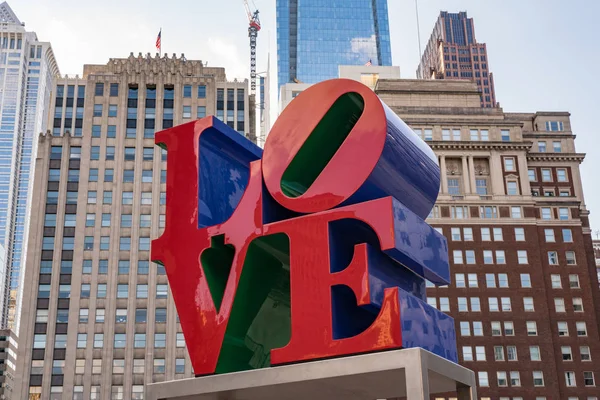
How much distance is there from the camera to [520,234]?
102 m

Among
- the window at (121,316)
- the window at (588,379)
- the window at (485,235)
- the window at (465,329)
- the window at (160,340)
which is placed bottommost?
the window at (588,379)

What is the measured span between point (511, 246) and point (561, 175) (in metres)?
16.1

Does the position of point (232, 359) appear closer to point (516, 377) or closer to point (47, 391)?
point (47, 391)

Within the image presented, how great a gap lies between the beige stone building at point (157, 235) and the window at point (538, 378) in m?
0.13

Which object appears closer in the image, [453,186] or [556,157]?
[453,186]

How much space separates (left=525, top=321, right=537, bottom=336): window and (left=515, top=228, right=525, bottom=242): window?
34.1 ft

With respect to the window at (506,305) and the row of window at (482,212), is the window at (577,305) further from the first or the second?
the row of window at (482,212)

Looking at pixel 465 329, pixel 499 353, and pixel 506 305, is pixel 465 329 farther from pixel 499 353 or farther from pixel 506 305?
pixel 506 305

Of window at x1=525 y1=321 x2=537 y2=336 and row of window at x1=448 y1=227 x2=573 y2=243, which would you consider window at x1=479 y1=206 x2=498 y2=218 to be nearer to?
row of window at x1=448 y1=227 x2=573 y2=243

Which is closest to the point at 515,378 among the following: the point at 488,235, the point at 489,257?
the point at 489,257

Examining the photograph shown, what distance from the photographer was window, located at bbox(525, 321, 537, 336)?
9662 cm

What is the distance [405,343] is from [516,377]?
77.4 meters

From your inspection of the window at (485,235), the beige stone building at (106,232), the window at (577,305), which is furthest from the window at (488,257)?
the beige stone building at (106,232)

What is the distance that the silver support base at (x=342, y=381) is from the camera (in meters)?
20.8
